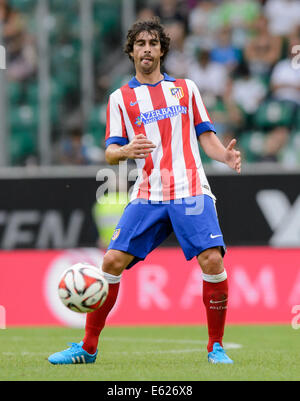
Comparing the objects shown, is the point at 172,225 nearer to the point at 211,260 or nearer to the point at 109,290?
the point at 211,260

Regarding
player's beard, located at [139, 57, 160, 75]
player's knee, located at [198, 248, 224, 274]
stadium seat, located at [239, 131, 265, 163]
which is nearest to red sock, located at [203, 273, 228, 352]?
player's knee, located at [198, 248, 224, 274]

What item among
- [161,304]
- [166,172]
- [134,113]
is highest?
[134,113]

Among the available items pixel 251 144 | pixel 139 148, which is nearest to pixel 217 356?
pixel 139 148

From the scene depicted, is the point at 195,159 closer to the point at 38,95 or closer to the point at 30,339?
the point at 30,339

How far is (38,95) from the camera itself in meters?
12.9

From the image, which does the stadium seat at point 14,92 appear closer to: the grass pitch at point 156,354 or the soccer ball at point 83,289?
the grass pitch at point 156,354

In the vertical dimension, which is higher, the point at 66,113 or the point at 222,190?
the point at 66,113

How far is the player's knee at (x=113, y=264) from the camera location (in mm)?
6066

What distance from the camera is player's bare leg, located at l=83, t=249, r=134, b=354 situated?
6.07 meters

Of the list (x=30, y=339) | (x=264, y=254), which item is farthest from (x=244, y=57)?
(x=30, y=339)

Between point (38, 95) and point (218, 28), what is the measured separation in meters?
2.87

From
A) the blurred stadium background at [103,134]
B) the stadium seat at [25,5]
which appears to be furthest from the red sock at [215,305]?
the stadium seat at [25,5]

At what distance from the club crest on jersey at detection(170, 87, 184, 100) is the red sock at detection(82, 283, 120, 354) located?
1.39m

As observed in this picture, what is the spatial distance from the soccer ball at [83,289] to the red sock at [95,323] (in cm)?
34
